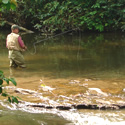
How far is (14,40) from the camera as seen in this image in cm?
883

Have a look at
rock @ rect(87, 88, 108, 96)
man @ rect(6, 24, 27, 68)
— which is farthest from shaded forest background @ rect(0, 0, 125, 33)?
rock @ rect(87, 88, 108, 96)

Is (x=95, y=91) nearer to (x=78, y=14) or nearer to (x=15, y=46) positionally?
(x=15, y=46)

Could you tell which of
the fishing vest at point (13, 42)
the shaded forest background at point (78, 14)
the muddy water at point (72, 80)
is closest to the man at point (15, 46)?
the fishing vest at point (13, 42)

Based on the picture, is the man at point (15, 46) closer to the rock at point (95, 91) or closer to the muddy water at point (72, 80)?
the muddy water at point (72, 80)

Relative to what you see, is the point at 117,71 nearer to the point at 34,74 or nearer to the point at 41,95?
the point at 34,74

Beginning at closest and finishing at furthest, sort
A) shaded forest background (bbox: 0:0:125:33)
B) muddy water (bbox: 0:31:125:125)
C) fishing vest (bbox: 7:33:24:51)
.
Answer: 1. muddy water (bbox: 0:31:125:125)
2. fishing vest (bbox: 7:33:24:51)
3. shaded forest background (bbox: 0:0:125:33)

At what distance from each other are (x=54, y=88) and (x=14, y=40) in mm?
3179

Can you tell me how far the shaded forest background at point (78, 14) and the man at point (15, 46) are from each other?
376 inches

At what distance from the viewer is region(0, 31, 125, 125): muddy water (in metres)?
4.80

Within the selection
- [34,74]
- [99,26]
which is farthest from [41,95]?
[99,26]

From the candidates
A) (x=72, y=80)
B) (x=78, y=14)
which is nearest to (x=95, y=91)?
(x=72, y=80)

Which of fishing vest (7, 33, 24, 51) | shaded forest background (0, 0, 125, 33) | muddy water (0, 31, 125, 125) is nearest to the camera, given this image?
muddy water (0, 31, 125, 125)

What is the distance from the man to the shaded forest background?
9.55m

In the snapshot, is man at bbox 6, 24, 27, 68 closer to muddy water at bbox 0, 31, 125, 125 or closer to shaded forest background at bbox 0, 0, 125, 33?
muddy water at bbox 0, 31, 125, 125
